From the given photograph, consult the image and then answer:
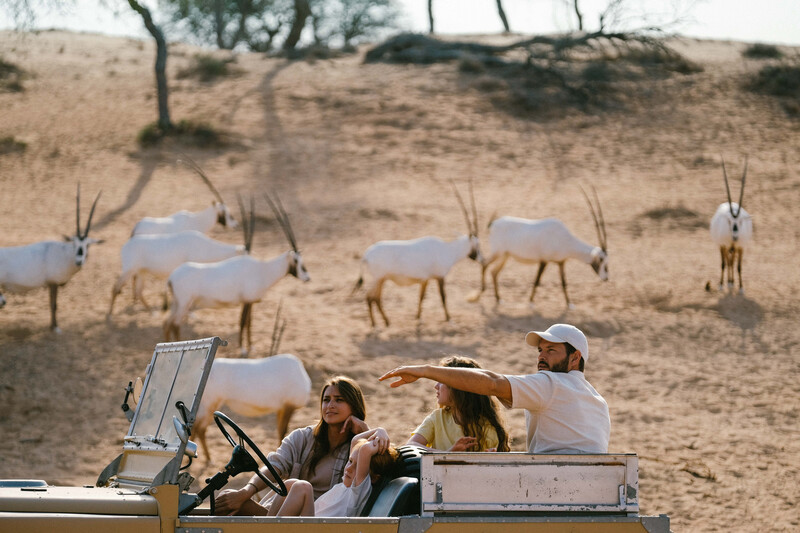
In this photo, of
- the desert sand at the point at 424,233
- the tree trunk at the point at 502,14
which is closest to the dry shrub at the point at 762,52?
the desert sand at the point at 424,233

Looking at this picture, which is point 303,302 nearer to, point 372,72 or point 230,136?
point 230,136

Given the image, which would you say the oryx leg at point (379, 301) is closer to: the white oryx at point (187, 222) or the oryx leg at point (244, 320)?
the oryx leg at point (244, 320)

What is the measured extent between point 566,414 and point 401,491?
0.93 m

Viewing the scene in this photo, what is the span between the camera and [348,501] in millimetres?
4043

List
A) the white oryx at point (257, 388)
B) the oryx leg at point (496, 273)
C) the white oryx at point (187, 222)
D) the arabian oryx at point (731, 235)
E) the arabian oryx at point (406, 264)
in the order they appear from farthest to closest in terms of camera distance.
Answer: the white oryx at point (187, 222) → the arabian oryx at point (731, 235) → the oryx leg at point (496, 273) → the arabian oryx at point (406, 264) → the white oryx at point (257, 388)

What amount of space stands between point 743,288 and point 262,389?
32.3 feet

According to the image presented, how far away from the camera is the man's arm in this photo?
3.80 metres

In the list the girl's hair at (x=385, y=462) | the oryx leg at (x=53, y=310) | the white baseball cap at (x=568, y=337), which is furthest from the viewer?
the oryx leg at (x=53, y=310)

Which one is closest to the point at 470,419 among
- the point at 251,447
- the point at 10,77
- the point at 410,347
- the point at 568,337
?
the point at 568,337

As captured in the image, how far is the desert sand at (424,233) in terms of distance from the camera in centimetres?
932

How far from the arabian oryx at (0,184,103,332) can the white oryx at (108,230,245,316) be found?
0.68 m

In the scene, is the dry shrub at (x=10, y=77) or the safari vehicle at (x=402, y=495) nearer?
the safari vehicle at (x=402, y=495)

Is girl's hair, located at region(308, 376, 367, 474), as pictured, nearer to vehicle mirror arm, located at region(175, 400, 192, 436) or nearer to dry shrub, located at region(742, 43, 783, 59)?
vehicle mirror arm, located at region(175, 400, 192, 436)

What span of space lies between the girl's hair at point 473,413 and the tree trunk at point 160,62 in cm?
2122
